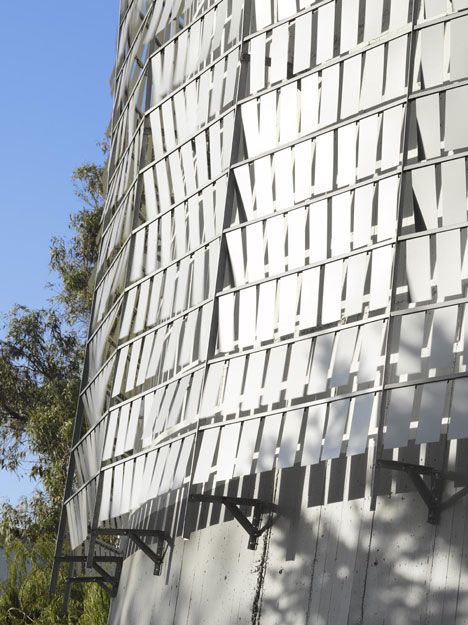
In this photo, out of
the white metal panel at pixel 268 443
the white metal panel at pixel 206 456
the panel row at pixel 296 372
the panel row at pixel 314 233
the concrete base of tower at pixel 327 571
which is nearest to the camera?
the concrete base of tower at pixel 327 571

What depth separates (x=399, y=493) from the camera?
10.2m

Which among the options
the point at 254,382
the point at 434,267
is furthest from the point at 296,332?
the point at 434,267

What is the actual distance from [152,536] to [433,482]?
440 centimetres

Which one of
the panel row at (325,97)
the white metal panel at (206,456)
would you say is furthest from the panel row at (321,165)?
the white metal panel at (206,456)

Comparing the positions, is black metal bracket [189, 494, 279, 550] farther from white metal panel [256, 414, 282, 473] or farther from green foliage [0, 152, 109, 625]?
green foliage [0, 152, 109, 625]

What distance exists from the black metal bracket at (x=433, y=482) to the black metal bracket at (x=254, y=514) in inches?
87.5

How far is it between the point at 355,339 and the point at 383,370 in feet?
1.68

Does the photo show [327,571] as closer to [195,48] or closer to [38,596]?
[195,48]

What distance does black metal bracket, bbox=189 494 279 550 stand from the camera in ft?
37.9

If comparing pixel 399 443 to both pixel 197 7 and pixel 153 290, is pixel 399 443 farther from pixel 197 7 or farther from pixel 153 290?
Answer: pixel 197 7

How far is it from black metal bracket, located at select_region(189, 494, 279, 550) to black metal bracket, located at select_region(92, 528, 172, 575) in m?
1.43

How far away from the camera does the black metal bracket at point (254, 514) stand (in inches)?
455

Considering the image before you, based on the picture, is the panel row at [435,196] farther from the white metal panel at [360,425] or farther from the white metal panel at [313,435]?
the white metal panel at [313,435]

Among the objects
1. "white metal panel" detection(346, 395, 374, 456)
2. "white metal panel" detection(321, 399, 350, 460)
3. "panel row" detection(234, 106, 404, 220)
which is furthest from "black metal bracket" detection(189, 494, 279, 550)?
"panel row" detection(234, 106, 404, 220)
